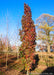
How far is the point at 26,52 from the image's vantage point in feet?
18.0

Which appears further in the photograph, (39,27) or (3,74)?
(39,27)

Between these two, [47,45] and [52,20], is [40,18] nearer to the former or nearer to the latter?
[52,20]

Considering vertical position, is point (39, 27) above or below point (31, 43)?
above

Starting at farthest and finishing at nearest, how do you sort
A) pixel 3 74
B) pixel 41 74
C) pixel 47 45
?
pixel 47 45, pixel 41 74, pixel 3 74

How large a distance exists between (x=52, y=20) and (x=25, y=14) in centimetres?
1230

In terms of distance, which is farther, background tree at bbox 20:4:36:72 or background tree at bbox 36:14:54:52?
background tree at bbox 36:14:54:52

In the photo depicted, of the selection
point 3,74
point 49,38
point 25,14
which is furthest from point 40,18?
point 3,74

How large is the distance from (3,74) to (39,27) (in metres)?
12.5

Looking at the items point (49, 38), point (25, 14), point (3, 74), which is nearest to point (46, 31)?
point (49, 38)

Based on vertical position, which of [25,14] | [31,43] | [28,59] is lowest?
[28,59]

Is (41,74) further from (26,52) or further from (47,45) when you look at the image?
(47,45)

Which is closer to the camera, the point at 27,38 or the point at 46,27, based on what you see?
the point at 27,38

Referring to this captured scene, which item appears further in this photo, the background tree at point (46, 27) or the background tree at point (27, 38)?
the background tree at point (46, 27)

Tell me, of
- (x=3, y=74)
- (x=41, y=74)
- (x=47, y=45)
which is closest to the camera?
(x=3, y=74)
